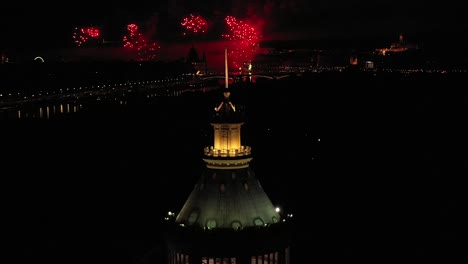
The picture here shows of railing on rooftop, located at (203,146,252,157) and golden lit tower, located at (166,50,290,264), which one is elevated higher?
railing on rooftop, located at (203,146,252,157)

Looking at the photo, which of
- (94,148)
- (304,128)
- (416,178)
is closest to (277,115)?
(304,128)

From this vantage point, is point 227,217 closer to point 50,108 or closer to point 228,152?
point 228,152

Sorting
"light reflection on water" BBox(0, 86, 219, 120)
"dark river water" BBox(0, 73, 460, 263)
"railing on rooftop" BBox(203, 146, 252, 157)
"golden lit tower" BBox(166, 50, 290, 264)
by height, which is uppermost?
"railing on rooftop" BBox(203, 146, 252, 157)

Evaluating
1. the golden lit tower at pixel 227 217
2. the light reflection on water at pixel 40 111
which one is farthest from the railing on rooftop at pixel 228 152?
the light reflection on water at pixel 40 111

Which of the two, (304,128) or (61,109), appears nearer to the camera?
(304,128)

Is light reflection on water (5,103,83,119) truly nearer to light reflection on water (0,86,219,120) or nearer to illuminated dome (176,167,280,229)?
light reflection on water (0,86,219,120)

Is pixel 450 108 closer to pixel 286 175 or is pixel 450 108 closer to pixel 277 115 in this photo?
pixel 277 115

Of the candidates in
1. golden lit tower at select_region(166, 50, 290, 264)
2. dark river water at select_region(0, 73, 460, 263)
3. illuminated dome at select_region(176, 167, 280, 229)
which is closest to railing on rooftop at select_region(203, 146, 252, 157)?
golden lit tower at select_region(166, 50, 290, 264)

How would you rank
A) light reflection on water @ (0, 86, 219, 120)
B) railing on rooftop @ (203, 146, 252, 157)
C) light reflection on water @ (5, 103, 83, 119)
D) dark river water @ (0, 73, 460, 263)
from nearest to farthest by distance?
railing on rooftop @ (203, 146, 252, 157) < dark river water @ (0, 73, 460, 263) < light reflection on water @ (5, 103, 83, 119) < light reflection on water @ (0, 86, 219, 120)

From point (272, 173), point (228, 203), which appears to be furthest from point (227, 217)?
point (272, 173)
